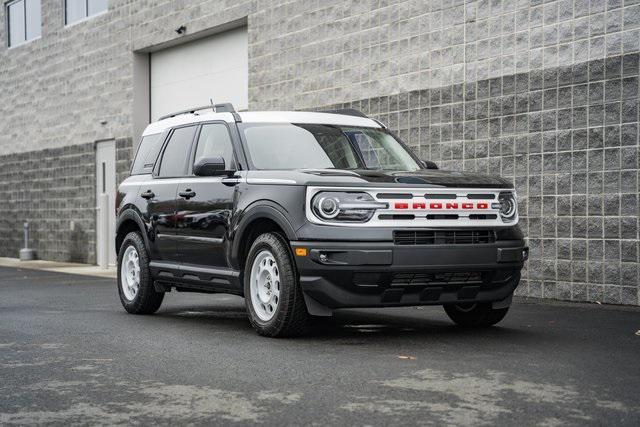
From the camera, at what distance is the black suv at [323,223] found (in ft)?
25.6

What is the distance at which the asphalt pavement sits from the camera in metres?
5.36

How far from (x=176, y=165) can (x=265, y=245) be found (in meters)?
2.22

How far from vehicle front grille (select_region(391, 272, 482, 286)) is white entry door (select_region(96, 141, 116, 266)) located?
1322 centimetres

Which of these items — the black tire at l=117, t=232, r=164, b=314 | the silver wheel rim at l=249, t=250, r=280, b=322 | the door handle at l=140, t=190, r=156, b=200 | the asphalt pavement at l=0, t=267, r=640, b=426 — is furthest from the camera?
the black tire at l=117, t=232, r=164, b=314

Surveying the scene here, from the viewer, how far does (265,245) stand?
27.2 ft

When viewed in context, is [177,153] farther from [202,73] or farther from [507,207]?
[202,73]

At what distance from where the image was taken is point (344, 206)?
783 centimetres

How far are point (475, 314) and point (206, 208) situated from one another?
8.34 feet

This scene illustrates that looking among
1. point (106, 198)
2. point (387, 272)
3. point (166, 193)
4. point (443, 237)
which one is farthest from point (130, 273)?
point (106, 198)

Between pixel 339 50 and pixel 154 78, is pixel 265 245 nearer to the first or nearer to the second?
pixel 339 50

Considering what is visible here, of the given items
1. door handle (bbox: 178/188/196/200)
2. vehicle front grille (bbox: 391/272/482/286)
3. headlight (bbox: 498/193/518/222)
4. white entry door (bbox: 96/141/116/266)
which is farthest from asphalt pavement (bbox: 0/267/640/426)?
white entry door (bbox: 96/141/116/266)

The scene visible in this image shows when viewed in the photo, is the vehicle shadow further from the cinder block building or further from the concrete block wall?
the cinder block building

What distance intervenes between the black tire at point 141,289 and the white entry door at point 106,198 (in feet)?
31.7

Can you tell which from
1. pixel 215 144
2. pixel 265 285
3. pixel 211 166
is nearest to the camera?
pixel 265 285
